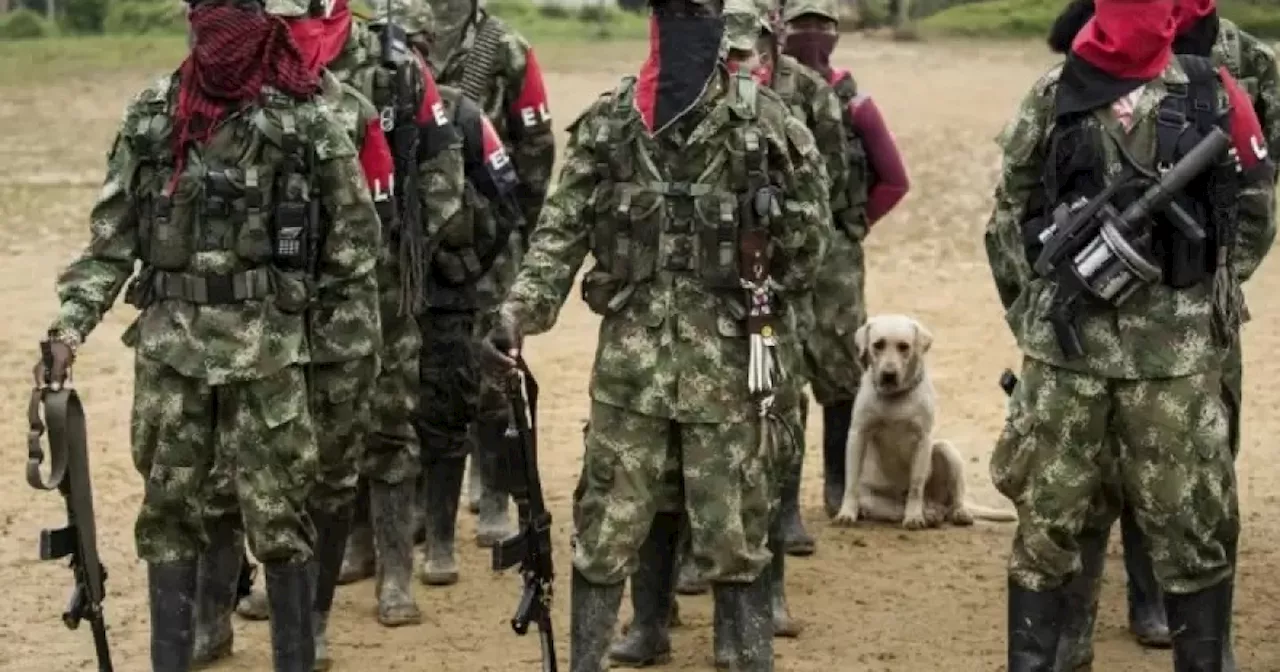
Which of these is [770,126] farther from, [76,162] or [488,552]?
[76,162]

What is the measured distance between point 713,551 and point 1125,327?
143 cm

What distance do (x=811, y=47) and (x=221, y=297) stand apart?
3.45m

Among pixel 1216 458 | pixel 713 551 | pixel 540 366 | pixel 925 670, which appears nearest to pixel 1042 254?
pixel 1216 458

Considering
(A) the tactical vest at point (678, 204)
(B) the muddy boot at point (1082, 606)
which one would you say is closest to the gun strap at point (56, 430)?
(A) the tactical vest at point (678, 204)

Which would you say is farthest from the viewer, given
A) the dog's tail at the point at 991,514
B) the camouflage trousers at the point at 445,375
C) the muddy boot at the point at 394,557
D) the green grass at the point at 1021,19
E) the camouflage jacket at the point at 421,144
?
the green grass at the point at 1021,19

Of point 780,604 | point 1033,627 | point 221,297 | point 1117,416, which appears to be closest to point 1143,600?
point 780,604

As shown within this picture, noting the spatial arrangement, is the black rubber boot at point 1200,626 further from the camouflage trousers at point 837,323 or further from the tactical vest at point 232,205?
the camouflage trousers at point 837,323

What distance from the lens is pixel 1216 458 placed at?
723cm

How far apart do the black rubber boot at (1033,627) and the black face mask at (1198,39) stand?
5.81 feet

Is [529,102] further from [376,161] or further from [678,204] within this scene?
[678,204]

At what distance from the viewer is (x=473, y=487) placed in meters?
11.4

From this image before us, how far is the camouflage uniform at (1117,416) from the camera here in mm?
7164

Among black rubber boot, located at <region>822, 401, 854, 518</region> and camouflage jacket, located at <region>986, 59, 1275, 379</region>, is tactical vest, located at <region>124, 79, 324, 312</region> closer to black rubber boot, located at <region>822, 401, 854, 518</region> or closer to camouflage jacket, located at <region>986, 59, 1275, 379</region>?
camouflage jacket, located at <region>986, 59, 1275, 379</region>

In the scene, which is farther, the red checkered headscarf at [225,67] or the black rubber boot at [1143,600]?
the black rubber boot at [1143,600]
